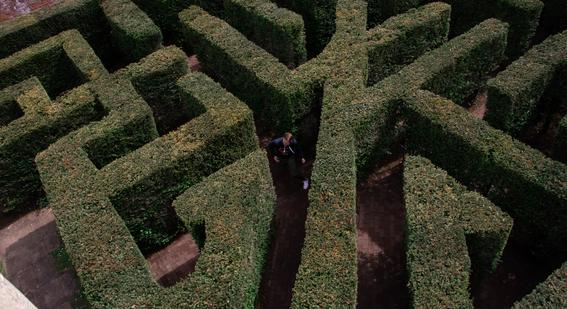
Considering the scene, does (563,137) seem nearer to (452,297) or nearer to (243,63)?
(452,297)

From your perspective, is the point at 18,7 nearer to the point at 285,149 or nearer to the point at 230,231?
the point at 285,149

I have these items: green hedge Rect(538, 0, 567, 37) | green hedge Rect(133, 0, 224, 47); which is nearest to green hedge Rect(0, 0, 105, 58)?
green hedge Rect(133, 0, 224, 47)

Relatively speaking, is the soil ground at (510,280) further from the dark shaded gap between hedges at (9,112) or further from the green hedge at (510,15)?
the dark shaded gap between hedges at (9,112)

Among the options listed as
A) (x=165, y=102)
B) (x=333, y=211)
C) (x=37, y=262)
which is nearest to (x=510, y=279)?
(x=333, y=211)

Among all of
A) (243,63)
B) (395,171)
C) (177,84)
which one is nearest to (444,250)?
(395,171)

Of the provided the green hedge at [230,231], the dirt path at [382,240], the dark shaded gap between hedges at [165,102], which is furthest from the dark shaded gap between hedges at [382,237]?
the dark shaded gap between hedges at [165,102]

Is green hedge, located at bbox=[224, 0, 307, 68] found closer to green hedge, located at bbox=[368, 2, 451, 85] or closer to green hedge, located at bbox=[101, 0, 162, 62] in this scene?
green hedge, located at bbox=[368, 2, 451, 85]
